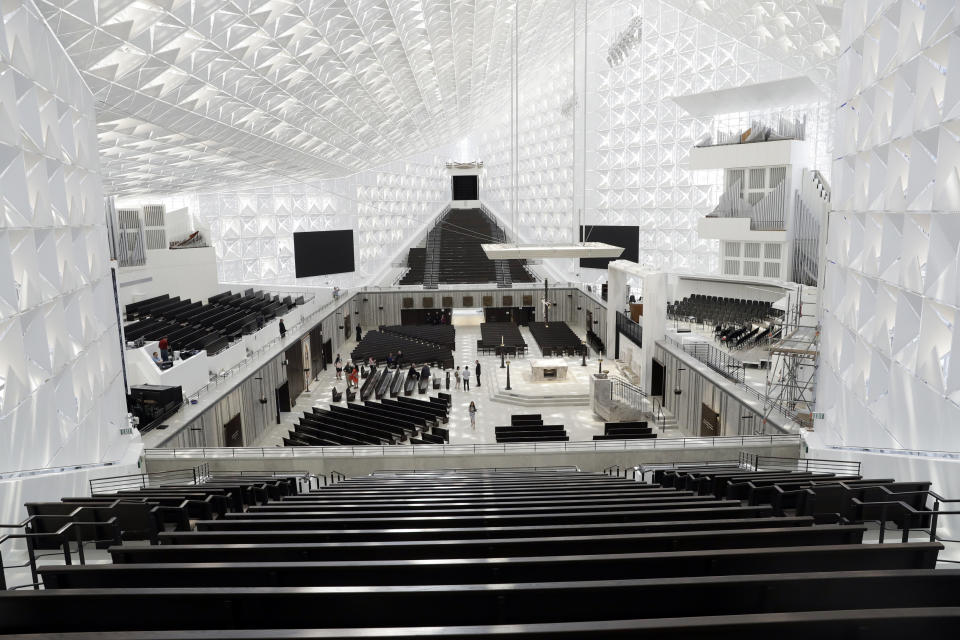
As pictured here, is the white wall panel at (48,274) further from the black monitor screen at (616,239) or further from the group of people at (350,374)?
the black monitor screen at (616,239)

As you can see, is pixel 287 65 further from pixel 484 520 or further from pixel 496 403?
pixel 484 520

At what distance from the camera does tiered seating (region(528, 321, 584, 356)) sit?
3019 centimetres

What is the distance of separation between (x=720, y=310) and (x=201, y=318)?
23024 millimetres

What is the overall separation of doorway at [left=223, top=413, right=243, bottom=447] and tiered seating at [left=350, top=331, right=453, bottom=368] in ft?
35.7

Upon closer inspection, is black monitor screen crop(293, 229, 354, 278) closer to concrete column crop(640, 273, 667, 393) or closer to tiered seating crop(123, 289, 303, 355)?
tiered seating crop(123, 289, 303, 355)

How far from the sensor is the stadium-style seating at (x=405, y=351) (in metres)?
29.1

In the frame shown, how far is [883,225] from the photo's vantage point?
29.0 feet

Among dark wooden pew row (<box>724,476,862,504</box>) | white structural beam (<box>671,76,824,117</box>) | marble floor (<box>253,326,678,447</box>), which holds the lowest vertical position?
marble floor (<box>253,326,678,447</box>)

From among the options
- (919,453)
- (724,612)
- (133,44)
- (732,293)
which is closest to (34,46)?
(133,44)

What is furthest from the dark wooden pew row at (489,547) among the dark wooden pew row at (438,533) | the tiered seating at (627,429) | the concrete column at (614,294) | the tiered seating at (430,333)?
the tiered seating at (430,333)

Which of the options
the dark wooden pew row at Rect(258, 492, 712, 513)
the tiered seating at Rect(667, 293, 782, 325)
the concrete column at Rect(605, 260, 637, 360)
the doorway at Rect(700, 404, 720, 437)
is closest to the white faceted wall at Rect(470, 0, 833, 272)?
the tiered seating at Rect(667, 293, 782, 325)

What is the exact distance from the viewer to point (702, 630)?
2061 mm

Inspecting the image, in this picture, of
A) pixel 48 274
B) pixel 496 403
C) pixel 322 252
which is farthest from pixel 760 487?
pixel 322 252

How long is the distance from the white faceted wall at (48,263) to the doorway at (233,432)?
21.4ft
